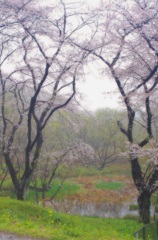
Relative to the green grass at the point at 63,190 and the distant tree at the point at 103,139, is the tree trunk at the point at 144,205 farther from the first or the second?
the distant tree at the point at 103,139

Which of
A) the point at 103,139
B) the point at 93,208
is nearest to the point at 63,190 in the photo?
the point at 93,208

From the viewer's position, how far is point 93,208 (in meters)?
22.3

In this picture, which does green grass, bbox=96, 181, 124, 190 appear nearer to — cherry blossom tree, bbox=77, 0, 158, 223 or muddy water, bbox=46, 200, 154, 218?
muddy water, bbox=46, 200, 154, 218

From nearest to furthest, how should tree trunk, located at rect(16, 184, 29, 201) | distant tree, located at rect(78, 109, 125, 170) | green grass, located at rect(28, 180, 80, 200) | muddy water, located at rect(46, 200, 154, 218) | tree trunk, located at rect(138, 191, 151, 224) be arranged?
tree trunk, located at rect(138, 191, 151, 224) < tree trunk, located at rect(16, 184, 29, 201) < muddy water, located at rect(46, 200, 154, 218) < green grass, located at rect(28, 180, 80, 200) < distant tree, located at rect(78, 109, 125, 170)

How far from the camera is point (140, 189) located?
12711mm

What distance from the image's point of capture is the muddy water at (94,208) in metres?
20.2

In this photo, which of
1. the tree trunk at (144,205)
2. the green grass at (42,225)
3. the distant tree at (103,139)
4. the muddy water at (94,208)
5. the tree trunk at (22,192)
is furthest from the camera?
the distant tree at (103,139)

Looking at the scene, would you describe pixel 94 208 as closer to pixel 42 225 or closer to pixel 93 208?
pixel 93 208

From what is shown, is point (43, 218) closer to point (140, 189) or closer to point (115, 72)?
point (140, 189)

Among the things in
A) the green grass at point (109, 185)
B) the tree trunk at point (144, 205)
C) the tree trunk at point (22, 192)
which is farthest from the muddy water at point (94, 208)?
the tree trunk at point (22, 192)

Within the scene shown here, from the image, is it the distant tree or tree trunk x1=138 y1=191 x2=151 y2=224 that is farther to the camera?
the distant tree

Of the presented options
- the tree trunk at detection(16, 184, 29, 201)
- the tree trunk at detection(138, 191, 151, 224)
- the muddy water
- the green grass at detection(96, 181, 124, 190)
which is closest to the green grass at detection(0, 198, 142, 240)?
the tree trunk at detection(138, 191, 151, 224)

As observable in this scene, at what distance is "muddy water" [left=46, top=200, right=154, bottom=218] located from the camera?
20.2m

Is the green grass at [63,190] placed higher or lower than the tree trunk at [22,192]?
higher
